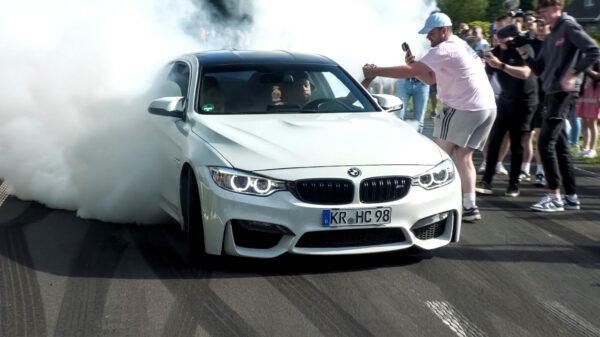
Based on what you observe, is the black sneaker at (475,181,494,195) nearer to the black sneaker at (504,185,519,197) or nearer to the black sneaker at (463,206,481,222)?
the black sneaker at (504,185,519,197)

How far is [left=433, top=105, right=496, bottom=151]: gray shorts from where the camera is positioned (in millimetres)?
8055

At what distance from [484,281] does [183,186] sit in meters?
2.32

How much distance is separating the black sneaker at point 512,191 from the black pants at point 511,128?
4 cm

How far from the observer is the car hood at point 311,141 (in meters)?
6.11

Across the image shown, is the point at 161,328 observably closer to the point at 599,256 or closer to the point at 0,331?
the point at 0,331

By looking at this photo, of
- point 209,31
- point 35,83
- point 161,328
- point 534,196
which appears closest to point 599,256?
point 534,196

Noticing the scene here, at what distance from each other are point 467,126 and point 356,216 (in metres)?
2.50

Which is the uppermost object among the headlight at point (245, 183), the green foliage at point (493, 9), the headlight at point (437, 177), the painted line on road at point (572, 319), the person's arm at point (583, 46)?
the person's arm at point (583, 46)

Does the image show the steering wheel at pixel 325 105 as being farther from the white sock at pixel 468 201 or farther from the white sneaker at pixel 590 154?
the white sneaker at pixel 590 154

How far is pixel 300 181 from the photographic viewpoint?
19.4ft

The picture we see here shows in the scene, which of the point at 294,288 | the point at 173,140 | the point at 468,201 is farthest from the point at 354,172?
the point at 468,201

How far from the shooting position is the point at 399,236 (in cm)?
618

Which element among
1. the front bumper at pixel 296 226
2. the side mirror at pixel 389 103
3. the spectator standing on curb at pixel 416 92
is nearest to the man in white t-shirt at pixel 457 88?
the side mirror at pixel 389 103

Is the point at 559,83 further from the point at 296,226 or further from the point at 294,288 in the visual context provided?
the point at 294,288
